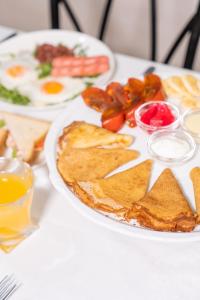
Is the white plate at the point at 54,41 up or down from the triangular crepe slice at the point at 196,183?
down

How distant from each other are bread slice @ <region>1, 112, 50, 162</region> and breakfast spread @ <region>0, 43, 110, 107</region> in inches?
6.8

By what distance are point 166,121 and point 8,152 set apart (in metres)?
0.54

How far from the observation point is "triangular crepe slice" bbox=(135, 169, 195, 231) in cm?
116

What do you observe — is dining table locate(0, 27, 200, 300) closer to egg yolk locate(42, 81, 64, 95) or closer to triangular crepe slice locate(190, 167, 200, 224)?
triangular crepe slice locate(190, 167, 200, 224)

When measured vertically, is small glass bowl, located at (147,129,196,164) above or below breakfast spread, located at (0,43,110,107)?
above

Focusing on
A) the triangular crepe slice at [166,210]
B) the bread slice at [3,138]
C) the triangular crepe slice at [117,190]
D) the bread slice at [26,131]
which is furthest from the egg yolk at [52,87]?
the triangular crepe slice at [166,210]

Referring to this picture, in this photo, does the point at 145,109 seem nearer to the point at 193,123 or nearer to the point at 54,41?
the point at 193,123

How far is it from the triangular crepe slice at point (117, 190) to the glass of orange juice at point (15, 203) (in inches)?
5.4

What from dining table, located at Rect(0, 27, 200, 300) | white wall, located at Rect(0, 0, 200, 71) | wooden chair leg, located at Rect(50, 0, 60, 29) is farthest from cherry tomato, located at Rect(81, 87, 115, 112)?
white wall, located at Rect(0, 0, 200, 71)

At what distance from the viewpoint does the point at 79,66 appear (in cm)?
209

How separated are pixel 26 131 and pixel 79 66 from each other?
23.3 inches

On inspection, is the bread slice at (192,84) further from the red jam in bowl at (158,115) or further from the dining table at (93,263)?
the dining table at (93,263)

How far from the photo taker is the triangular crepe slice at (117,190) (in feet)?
4.03

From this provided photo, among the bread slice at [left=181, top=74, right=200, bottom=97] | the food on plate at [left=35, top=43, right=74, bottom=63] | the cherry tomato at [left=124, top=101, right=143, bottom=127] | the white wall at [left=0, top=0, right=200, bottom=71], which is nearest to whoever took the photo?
the cherry tomato at [left=124, top=101, right=143, bottom=127]
